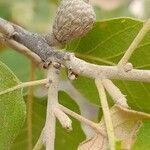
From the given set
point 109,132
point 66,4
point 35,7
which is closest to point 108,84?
point 109,132

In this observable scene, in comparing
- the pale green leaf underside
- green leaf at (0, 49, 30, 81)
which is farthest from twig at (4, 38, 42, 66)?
green leaf at (0, 49, 30, 81)

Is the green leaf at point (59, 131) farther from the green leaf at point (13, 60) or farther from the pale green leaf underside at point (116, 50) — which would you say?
the green leaf at point (13, 60)

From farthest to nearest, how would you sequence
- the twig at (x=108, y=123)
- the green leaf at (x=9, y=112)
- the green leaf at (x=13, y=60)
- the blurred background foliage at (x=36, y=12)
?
1. the blurred background foliage at (x=36, y=12)
2. the green leaf at (x=13, y=60)
3. the green leaf at (x=9, y=112)
4. the twig at (x=108, y=123)

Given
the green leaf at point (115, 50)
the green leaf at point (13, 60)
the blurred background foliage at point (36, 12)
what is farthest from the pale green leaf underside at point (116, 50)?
the blurred background foliage at point (36, 12)

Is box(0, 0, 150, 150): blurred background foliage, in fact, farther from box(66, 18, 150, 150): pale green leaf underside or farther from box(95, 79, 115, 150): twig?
box(95, 79, 115, 150): twig

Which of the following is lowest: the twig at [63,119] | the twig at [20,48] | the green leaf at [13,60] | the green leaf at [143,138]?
the green leaf at [143,138]

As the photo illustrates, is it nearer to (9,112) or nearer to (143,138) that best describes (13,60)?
(9,112)

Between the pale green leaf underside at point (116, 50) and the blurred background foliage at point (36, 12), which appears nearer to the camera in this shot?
the pale green leaf underside at point (116, 50)

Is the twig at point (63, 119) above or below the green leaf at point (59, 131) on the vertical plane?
below
